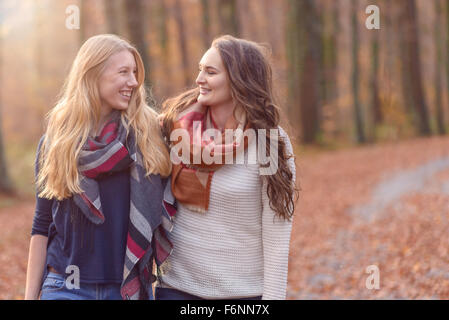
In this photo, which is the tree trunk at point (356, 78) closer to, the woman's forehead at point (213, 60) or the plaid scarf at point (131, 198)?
the woman's forehead at point (213, 60)

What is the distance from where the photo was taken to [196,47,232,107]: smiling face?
3.17 m

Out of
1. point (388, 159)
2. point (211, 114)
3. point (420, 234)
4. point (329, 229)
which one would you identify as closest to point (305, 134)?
point (388, 159)

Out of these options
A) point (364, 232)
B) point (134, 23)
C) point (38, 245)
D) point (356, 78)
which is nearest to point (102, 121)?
point (38, 245)

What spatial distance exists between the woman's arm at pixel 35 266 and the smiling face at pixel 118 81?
35.0 inches

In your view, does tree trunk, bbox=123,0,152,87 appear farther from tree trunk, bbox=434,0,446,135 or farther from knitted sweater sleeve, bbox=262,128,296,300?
tree trunk, bbox=434,0,446,135

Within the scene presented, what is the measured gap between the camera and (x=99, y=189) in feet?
10.0

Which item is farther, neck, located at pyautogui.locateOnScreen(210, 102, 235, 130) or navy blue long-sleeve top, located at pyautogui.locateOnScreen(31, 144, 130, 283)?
neck, located at pyautogui.locateOnScreen(210, 102, 235, 130)

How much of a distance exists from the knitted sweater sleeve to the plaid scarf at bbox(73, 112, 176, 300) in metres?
0.56

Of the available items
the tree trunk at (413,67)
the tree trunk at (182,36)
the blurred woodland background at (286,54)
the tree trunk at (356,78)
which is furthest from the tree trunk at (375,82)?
the tree trunk at (182,36)

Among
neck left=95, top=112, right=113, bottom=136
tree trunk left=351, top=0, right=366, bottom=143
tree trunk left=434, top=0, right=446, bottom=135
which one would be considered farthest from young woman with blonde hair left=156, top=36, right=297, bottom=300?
tree trunk left=434, top=0, right=446, bottom=135

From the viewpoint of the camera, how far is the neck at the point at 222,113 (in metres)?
3.28

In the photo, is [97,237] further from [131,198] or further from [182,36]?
[182,36]

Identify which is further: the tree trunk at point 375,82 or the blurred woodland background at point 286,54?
the tree trunk at point 375,82

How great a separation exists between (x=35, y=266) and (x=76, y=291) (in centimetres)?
32
